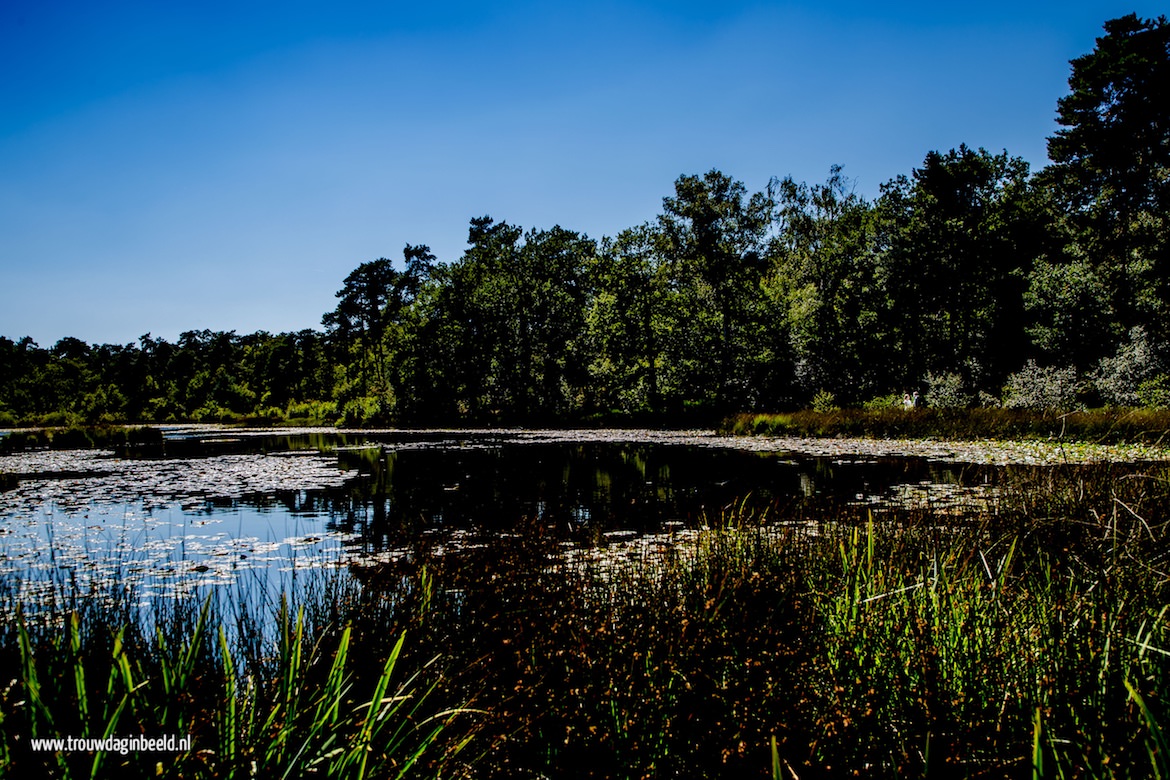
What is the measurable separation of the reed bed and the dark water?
4.05 ft

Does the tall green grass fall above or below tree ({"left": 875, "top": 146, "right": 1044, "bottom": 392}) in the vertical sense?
below

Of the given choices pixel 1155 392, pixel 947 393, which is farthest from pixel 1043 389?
pixel 947 393

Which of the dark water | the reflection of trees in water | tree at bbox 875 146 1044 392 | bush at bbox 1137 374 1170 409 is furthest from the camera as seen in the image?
tree at bbox 875 146 1044 392

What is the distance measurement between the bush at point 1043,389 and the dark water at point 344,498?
1350cm

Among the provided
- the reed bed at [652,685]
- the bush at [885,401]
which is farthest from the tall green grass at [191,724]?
the bush at [885,401]

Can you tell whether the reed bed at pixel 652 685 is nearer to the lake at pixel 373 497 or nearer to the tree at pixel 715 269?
the lake at pixel 373 497

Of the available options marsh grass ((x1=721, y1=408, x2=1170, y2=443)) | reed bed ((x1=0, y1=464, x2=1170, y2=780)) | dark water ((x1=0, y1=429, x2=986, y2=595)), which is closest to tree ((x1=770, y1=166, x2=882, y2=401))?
marsh grass ((x1=721, y1=408, x2=1170, y2=443))

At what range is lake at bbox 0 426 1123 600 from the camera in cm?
798

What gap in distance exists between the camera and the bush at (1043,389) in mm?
26797

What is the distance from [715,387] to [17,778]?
130 feet

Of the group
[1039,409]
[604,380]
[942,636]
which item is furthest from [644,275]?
[942,636]

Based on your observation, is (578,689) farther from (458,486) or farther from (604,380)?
(604,380)

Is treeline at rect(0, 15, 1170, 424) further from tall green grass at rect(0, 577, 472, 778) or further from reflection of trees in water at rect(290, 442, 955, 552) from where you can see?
tall green grass at rect(0, 577, 472, 778)

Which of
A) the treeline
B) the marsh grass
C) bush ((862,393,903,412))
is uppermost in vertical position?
the treeline
